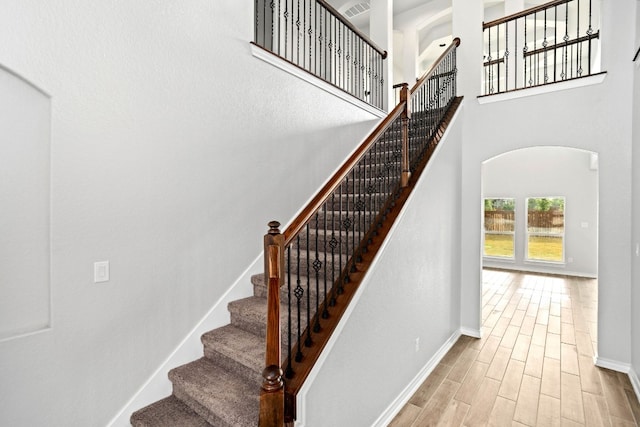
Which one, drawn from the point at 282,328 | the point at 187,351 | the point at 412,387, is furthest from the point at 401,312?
the point at 187,351

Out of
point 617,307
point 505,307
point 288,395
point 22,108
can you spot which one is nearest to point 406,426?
point 288,395

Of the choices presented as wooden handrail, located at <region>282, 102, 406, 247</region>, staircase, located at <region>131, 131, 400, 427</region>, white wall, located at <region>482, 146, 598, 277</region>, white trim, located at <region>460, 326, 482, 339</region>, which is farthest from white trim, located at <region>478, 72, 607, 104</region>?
white wall, located at <region>482, 146, 598, 277</region>

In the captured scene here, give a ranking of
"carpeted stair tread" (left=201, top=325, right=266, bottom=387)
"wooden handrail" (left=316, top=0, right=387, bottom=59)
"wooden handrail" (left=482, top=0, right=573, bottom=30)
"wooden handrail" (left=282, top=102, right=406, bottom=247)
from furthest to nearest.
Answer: "wooden handrail" (left=316, top=0, right=387, bottom=59)
"wooden handrail" (left=482, top=0, right=573, bottom=30)
"carpeted stair tread" (left=201, top=325, right=266, bottom=387)
"wooden handrail" (left=282, top=102, right=406, bottom=247)

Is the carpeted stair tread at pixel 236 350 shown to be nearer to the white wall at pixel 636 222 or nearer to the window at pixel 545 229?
the white wall at pixel 636 222

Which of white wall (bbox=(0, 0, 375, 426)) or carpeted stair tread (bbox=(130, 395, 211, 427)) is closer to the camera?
white wall (bbox=(0, 0, 375, 426))

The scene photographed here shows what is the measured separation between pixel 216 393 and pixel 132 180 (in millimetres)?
1480

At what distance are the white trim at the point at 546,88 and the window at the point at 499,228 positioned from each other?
18.1 ft

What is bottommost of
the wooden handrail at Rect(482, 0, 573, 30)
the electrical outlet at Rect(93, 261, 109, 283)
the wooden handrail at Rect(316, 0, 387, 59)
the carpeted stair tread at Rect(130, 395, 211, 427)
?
the carpeted stair tread at Rect(130, 395, 211, 427)

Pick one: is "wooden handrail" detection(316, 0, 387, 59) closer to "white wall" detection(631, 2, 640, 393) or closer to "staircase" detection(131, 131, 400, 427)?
"staircase" detection(131, 131, 400, 427)

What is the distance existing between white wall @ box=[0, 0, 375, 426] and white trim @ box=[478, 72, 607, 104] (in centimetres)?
275

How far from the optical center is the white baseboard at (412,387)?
2.29m

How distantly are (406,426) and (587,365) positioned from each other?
7.48 feet

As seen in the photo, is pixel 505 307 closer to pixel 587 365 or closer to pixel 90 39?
pixel 587 365

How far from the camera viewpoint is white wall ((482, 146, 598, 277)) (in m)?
7.17
